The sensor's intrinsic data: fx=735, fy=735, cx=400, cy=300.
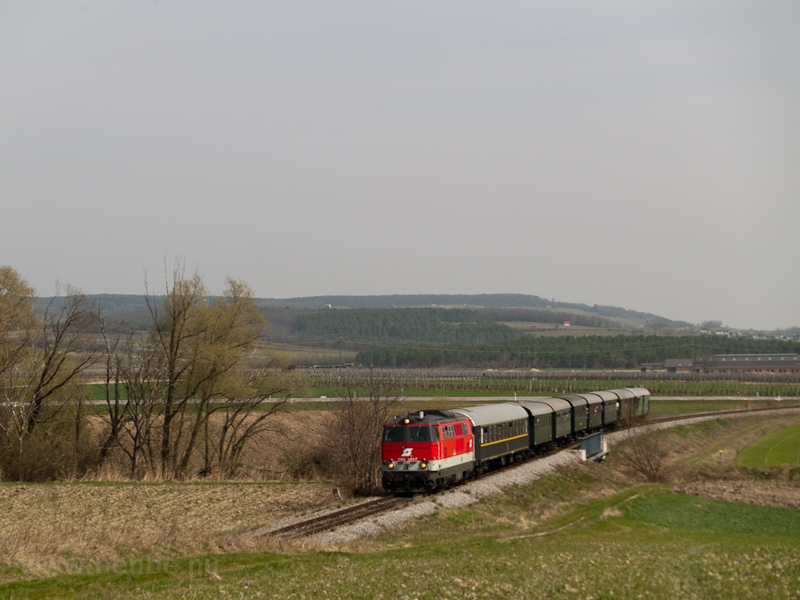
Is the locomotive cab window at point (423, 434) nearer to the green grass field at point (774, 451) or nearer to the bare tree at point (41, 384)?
the bare tree at point (41, 384)

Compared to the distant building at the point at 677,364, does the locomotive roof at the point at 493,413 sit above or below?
above

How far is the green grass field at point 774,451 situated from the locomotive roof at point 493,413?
76.6 feet

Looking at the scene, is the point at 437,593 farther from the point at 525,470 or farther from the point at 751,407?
the point at 751,407

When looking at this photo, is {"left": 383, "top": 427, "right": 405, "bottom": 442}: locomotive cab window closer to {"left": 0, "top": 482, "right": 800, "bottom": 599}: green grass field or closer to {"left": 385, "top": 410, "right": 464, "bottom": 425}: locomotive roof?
{"left": 385, "top": 410, "right": 464, "bottom": 425}: locomotive roof

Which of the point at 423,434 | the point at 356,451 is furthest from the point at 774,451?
the point at 423,434

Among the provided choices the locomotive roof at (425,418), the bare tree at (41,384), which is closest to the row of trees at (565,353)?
the bare tree at (41,384)

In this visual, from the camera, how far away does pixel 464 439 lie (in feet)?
107

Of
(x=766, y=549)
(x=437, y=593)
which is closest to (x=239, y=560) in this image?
(x=437, y=593)

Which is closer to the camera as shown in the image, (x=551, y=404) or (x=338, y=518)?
(x=338, y=518)

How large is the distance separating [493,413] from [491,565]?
65.2 feet

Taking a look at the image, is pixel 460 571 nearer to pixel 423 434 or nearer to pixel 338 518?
pixel 338 518

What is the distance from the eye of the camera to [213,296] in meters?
49.7

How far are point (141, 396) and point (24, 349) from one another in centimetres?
712

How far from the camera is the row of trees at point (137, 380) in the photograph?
1619 inches
